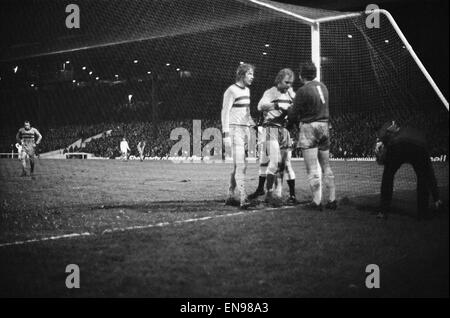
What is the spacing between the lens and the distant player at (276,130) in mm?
7410

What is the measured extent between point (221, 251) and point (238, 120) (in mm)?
3275

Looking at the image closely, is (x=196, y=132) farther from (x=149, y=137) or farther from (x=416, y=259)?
(x=416, y=259)

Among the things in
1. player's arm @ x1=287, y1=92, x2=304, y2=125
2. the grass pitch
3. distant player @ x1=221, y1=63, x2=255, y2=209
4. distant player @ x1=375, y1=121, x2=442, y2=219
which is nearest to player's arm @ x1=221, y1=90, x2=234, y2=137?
distant player @ x1=221, y1=63, x2=255, y2=209

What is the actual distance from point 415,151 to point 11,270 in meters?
4.84

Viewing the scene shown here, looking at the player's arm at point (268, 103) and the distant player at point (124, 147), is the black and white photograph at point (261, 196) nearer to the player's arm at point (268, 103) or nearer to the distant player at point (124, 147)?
the player's arm at point (268, 103)

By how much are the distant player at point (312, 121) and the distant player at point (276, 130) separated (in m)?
0.61

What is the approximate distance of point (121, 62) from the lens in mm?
27219

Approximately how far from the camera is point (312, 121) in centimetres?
666

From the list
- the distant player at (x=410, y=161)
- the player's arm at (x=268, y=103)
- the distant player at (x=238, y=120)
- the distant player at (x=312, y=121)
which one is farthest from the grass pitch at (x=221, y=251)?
the player's arm at (x=268, y=103)

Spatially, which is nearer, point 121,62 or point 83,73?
point 121,62

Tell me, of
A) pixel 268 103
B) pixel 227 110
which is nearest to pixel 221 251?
pixel 227 110
